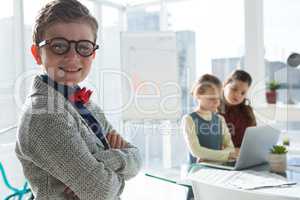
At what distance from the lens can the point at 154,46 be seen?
388cm

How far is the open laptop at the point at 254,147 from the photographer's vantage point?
184 centimetres

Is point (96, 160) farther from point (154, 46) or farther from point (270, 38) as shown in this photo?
point (270, 38)

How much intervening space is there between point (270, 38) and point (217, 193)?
9.53 ft

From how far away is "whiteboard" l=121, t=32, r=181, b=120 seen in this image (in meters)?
3.88

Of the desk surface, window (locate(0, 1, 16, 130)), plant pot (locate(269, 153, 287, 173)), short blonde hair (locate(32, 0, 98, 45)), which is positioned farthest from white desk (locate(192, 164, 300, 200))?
window (locate(0, 1, 16, 130))

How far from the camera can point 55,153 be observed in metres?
0.98

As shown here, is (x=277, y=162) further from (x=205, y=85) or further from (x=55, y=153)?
(x=55, y=153)

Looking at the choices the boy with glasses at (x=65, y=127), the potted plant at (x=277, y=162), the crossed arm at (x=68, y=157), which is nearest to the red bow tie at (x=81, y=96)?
the boy with glasses at (x=65, y=127)

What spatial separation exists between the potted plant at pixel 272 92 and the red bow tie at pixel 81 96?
3.02 m

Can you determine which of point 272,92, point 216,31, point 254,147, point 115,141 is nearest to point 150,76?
point 216,31

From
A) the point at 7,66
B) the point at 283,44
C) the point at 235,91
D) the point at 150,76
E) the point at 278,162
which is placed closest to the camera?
the point at 278,162

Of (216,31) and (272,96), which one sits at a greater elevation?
(216,31)

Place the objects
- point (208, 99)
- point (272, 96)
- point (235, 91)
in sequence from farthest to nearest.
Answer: point (272, 96)
point (235, 91)
point (208, 99)

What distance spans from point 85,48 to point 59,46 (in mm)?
90
